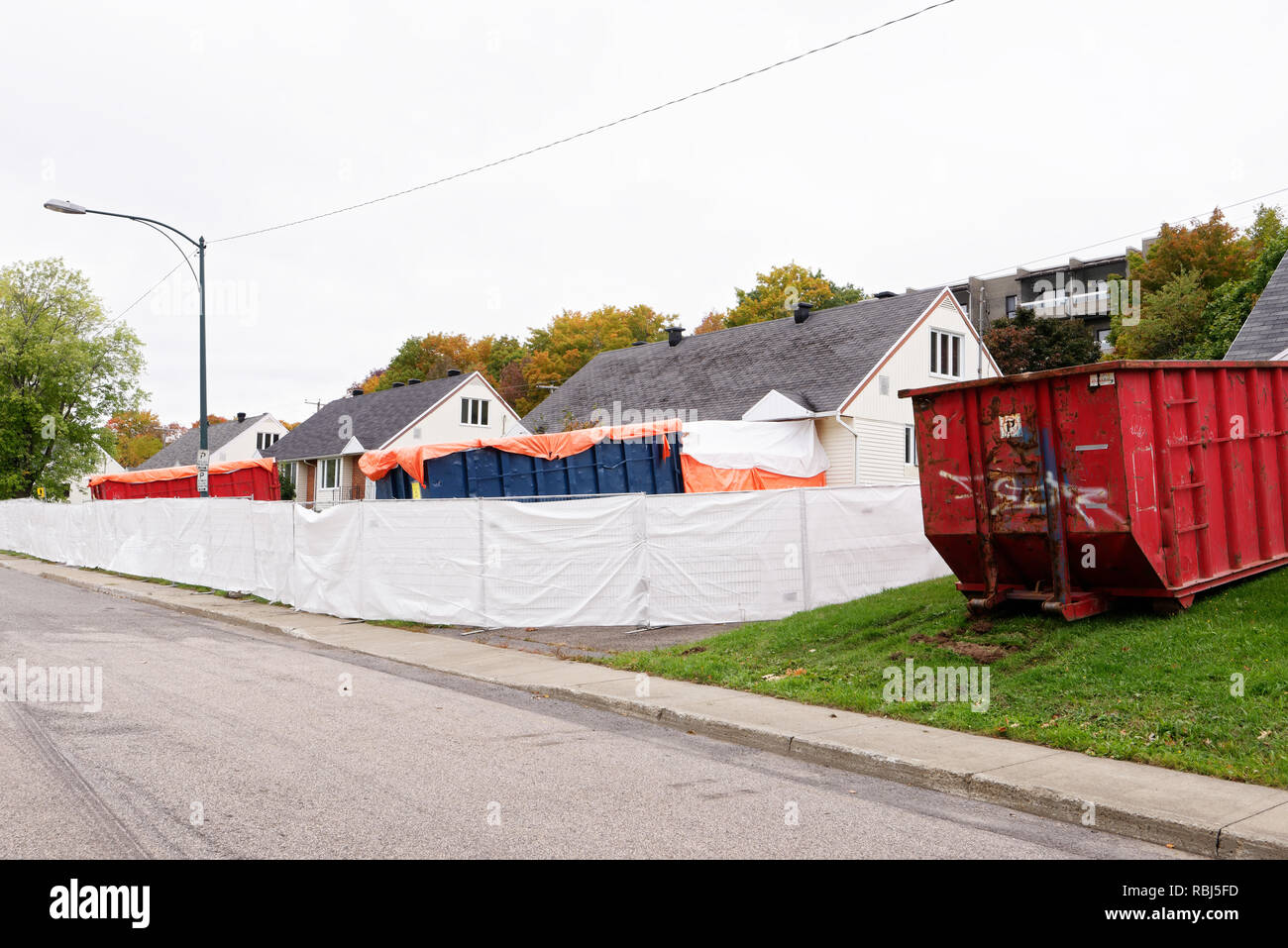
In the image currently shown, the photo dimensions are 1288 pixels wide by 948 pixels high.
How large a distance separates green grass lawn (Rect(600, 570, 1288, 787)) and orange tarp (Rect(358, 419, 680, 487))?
26.6 ft

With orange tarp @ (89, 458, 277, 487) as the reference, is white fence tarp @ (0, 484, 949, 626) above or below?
below

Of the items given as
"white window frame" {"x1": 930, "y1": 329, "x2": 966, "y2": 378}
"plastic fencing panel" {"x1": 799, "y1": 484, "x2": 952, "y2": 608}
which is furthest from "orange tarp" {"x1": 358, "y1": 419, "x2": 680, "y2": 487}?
"white window frame" {"x1": 930, "y1": 329, "x2": 966, "y2": 378}

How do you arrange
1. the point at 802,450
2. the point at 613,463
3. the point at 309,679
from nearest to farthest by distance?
the point at 309,679
the point at 613,463
the point at 802,450

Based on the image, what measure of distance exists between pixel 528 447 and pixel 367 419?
110ft

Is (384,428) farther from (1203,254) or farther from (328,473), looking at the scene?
(1203,254)

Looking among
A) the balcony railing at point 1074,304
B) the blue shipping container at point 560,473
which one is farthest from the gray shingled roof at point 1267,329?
the balcony railing at point 1074,304

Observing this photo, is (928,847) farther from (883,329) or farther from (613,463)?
(883,329)

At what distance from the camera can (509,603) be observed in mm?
13930

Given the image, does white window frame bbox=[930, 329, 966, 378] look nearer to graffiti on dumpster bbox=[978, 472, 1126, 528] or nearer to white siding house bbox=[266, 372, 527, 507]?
graffiti on dumpster bbox=[978, 472, 1126, 528]

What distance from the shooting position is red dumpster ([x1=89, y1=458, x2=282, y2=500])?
2870 centimetres

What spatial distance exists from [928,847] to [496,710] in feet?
15.7

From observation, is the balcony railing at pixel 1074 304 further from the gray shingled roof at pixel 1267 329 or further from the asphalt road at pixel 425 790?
the asphalt road at pixel 425 790

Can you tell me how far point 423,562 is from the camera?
14.8 metres

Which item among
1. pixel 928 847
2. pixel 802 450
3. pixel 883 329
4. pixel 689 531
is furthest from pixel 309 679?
pixel 883 329
